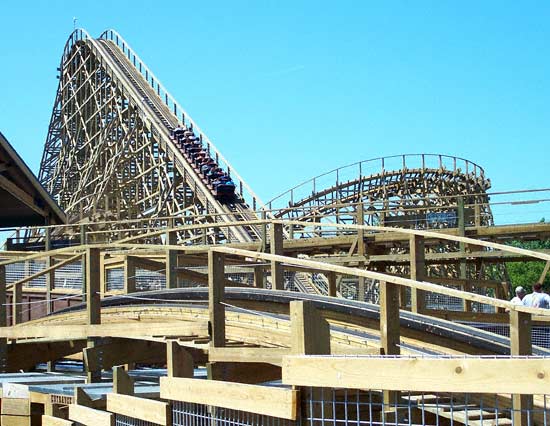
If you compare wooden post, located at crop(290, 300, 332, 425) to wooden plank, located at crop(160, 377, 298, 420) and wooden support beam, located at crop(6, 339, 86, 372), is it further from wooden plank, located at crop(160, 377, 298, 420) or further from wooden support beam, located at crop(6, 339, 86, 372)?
wooden support beam, located at crop(6, 339, 86, 372)

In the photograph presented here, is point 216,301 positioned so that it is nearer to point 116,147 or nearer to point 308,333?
point 308,333

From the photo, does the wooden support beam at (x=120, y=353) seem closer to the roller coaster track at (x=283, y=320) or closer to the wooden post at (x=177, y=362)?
the roller coaster track at (x=283, y=320)

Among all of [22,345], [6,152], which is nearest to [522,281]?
[6,152]

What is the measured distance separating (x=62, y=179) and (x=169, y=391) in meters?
32.2

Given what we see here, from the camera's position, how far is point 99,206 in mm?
31922

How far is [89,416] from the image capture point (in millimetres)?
6109

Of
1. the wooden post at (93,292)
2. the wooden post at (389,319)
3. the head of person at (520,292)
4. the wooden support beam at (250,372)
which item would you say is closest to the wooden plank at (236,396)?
the wooden post at (389,319)

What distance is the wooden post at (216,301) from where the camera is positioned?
7031 millimetres

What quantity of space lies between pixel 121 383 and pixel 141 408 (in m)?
0.44

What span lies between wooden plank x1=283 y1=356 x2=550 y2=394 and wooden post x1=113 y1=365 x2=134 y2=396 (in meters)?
1.94

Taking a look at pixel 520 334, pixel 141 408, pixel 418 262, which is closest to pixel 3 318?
pixel 418 262

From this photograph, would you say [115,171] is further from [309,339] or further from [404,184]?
[309,339]

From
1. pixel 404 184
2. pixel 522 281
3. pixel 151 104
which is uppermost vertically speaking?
pixel 151 104

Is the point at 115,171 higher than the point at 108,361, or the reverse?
the point at 115,171
